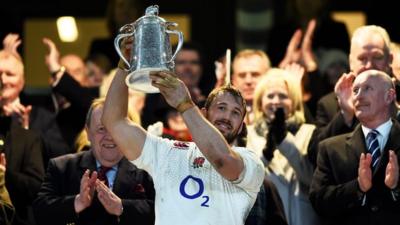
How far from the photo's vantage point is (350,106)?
998 cm

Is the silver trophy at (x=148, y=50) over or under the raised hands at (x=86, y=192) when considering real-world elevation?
over

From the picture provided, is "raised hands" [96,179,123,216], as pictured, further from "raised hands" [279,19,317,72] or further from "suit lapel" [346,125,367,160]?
"raised hands" [279,19,317,72]

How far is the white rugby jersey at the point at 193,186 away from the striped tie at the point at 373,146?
144 cm

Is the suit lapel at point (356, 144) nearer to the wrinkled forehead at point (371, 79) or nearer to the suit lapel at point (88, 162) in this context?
the wrinkled forehead at point (371, 79)

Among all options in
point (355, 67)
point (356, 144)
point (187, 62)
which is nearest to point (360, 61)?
point (355, 67)

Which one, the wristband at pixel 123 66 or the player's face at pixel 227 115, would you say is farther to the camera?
the player's face at pixel 227 115

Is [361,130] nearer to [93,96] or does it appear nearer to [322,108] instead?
[322,108]

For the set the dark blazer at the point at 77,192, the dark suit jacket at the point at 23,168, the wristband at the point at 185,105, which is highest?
the wristband at the point at 185,105

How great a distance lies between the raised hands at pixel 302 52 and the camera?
37.6ft

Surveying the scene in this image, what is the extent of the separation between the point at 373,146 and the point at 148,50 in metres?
2.29

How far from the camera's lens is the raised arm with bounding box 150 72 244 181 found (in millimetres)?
7754

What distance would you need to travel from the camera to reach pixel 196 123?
781 cm

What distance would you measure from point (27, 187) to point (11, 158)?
32cm

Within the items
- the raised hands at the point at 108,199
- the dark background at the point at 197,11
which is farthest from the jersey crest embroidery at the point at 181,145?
the dark background at the point at 197,11
